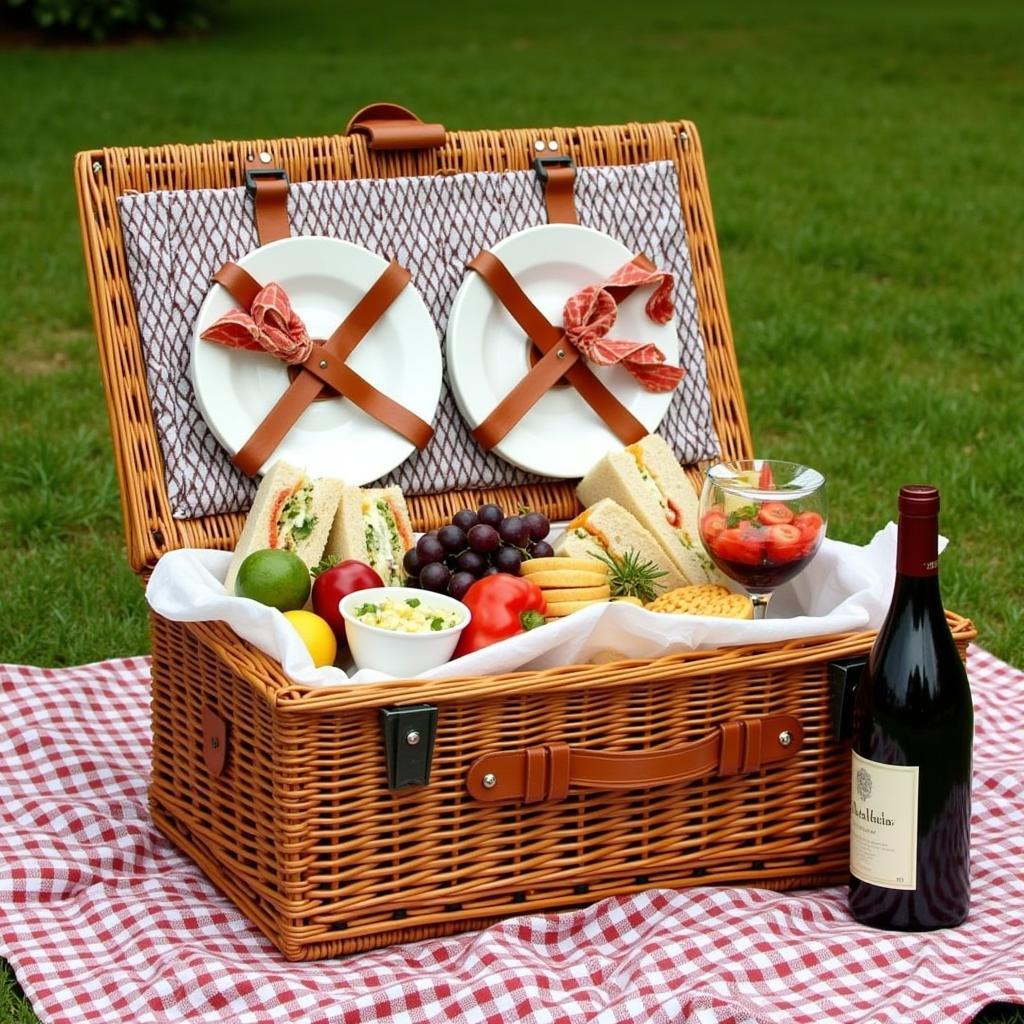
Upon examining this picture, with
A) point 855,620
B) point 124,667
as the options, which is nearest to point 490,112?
point 124,667

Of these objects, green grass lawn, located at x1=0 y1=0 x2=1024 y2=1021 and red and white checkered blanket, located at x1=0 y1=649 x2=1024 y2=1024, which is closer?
red and white checkered blanket, located at x1=0 y1=649 x2=1024 y2=1024

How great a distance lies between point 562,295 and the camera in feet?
9.41

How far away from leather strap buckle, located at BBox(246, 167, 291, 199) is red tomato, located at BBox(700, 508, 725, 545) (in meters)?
0.87

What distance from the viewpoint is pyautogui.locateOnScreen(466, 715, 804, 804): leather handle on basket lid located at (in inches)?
85.9

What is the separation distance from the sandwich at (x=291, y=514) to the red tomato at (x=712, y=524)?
561mm

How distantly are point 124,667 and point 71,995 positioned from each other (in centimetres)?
113

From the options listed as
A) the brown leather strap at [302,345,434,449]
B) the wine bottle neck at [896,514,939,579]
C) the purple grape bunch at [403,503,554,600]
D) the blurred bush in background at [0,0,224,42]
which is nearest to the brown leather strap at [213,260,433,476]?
the brown leather strap at [302,345,434,449]

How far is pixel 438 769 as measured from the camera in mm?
2166

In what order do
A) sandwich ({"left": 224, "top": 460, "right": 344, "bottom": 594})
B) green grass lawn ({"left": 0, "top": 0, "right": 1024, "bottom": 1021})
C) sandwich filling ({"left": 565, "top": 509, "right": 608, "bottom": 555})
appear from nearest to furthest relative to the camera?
sandwich ({"left": 224, "top": 460, "right": 344, "bottom": 594}) → sandwich filling ({"left": 565, "top": 509, "right": 608, "bottom": 555}) → green grass lawn ({"left": 0, "top": 0, "right": 1024, "bottom": 1021})

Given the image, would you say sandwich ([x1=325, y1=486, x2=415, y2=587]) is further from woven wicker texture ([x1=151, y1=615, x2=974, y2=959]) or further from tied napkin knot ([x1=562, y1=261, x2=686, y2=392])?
tied napkin knot ([x1=562, y1=261, x2=686, y2=392])

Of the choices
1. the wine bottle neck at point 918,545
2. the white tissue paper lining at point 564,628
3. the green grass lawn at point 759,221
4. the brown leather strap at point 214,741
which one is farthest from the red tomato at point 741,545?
the green grass lawn at point 759,221

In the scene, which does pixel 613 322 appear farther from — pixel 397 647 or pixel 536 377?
pixel 397 647

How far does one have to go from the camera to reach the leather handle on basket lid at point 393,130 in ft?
9.10

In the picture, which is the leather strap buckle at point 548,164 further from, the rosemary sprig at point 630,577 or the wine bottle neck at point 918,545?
the wine bottle neck at point 918,545
